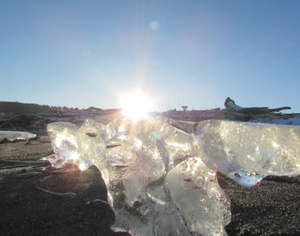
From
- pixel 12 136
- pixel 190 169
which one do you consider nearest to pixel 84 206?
pixel 190 169

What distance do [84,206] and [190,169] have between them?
0.70 m

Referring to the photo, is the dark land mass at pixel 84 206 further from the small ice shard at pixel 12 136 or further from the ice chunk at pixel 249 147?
the small ice shard at pixel 12 136

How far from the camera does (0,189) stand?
140cm

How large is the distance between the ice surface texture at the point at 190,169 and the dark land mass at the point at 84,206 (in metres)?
0.15

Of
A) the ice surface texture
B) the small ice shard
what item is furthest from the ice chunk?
the small ice shard

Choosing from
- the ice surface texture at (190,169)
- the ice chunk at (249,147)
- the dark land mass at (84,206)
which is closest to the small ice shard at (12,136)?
the dark land mass at (84,206)

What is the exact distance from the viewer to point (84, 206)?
1178mm

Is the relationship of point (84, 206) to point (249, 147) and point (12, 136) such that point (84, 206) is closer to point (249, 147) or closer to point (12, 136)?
point (249, 147)

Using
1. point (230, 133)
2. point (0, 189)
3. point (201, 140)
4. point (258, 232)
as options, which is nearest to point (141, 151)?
point (201, 140)

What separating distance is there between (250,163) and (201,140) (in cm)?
29

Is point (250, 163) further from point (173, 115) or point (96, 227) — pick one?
point (173, 115)

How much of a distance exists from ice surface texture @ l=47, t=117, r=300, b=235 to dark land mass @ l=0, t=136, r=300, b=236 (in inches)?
5.7

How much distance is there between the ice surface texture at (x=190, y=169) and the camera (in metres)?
0.91

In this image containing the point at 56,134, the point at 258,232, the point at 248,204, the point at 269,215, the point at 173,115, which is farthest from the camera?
the point at 173,115
